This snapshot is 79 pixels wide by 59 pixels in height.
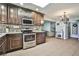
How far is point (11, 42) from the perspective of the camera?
4.11 meters

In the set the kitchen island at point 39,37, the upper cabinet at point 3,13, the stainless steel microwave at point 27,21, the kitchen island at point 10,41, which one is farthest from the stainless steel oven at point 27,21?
the upper cabinet at point 3,13

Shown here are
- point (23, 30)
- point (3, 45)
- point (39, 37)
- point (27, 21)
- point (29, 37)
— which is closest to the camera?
point (3, 45)

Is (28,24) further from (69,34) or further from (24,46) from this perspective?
(69,34)

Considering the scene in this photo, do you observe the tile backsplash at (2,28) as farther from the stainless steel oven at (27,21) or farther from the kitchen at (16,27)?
the stainless steel oven at (27,21)

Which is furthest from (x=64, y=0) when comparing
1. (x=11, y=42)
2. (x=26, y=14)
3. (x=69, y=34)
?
(x=69, y=34)

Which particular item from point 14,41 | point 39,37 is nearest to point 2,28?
point 14,41

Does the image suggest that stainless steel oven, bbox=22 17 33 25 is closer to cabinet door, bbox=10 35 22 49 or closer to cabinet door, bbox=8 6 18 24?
cabinet door, bbox=8 6 18 24

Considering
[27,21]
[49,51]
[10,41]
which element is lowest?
[49,51]

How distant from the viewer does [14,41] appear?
426cm

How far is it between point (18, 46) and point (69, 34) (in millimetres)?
7938

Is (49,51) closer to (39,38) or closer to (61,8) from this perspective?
(39,38)

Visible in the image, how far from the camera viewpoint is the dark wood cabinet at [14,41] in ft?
13.2

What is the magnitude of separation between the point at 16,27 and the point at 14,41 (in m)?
0.90

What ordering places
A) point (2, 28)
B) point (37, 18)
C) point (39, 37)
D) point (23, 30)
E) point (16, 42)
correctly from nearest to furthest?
point (2, 28)
point (16, 42)
point (23, 30)
point (39, 37)
point (37, 18)
